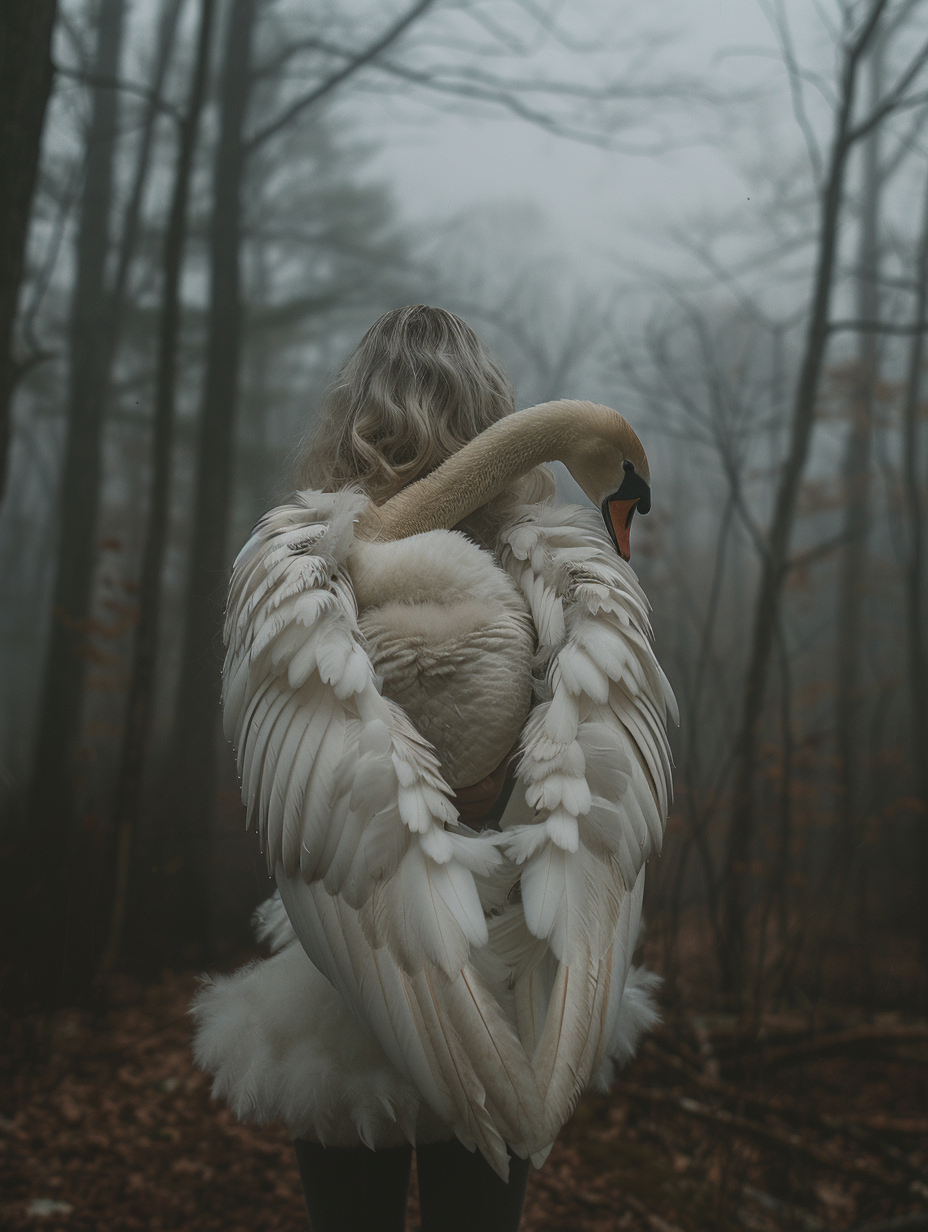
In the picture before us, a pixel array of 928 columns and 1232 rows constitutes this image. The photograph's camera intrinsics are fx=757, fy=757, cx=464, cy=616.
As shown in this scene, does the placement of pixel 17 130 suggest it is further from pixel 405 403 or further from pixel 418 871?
pixel 418 871

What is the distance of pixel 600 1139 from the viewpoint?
196 cm

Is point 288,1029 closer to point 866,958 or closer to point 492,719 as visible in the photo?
point 492,719

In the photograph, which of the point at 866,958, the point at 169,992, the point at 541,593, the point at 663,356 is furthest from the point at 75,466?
the point at 866,958

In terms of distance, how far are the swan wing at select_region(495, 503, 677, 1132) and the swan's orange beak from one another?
0.20ft

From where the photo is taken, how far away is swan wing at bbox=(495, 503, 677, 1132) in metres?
0.67

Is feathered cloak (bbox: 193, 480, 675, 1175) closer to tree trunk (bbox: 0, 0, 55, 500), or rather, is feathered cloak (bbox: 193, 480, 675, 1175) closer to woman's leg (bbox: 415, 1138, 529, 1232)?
woman's leg (bbox: 415, 1138, 529, 1232)

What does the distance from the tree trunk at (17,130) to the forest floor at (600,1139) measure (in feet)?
5.44

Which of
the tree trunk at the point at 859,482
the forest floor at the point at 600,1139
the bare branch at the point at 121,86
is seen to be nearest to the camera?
the forest floor at the point at 600,1139

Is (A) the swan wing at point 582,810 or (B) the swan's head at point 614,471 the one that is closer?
(A) the swan wing at point 582,810

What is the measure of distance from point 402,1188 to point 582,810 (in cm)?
54

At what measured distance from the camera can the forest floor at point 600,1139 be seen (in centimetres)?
171

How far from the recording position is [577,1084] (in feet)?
2.14

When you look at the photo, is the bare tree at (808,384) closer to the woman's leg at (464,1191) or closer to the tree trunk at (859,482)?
the tree trunk at (859,482)

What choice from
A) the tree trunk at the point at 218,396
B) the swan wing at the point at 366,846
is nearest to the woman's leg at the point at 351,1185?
the swan wing at the point at 366,846
